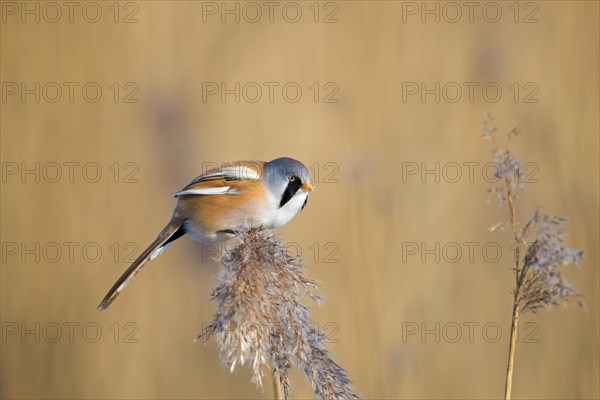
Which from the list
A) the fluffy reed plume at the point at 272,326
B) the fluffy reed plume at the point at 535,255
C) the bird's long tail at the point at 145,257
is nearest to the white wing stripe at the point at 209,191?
the bird's long tail at the point at 145,257

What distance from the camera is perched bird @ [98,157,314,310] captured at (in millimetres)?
3070

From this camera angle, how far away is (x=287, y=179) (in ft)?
10.1

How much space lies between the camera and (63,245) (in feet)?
13.9

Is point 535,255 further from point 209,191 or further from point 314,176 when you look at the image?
point 314,176

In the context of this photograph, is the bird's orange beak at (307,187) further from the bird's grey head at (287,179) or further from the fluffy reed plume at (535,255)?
the fluffy reed plume at (535,255)

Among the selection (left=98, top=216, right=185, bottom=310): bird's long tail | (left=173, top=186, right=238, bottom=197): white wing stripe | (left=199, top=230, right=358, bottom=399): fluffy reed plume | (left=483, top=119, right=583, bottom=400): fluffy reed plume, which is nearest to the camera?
(left=483, top=119, right=583, bottom=400): fluffy reed plume

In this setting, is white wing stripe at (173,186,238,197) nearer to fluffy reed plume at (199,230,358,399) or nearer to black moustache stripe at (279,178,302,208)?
black moustache stripe at (279,178,302,208)

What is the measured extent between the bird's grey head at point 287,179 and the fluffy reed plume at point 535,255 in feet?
4.26

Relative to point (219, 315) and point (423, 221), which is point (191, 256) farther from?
point (219, 315)

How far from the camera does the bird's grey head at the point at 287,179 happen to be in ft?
10.0

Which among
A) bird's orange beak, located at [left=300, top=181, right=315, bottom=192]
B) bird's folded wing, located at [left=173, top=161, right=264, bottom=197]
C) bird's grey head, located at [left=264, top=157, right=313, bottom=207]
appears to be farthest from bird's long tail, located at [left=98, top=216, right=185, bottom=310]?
bird's orange beak, located at [left=300, top=181, right=315, bottom=192]

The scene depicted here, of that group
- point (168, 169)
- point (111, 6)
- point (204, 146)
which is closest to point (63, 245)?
point (168, 169)

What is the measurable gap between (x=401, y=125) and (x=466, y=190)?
25.9 inches

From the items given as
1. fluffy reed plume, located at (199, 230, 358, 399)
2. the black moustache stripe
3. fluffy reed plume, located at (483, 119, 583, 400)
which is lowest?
fluffy reed plume, located at (199, 230, 358, 399)
